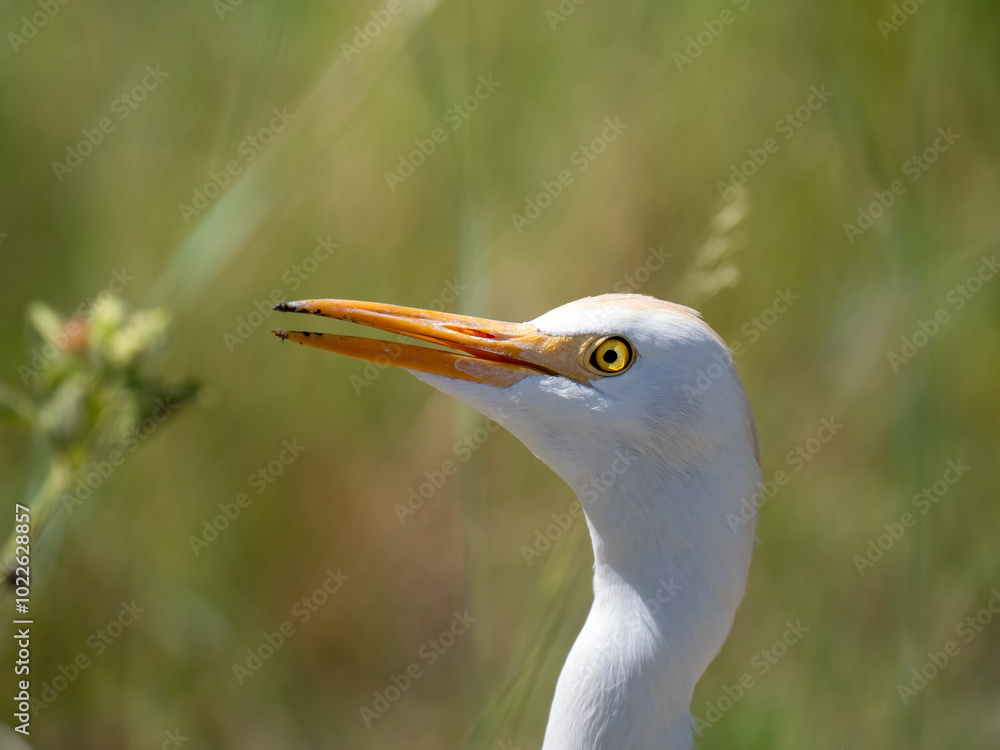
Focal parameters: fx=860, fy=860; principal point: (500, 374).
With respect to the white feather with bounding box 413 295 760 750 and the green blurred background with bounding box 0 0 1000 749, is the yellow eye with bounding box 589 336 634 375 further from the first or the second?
the green blurred background with bounding box 0 0 1000 749

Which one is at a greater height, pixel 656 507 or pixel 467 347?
pixel 467 347

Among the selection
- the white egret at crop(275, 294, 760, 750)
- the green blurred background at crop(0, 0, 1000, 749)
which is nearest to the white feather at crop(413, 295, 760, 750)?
the white egret at crop(275, 294, 760, 750)

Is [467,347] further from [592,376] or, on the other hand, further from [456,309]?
[456,309]

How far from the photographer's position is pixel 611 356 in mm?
1860

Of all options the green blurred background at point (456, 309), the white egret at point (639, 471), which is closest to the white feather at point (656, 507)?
the white egret at point (639, 471)

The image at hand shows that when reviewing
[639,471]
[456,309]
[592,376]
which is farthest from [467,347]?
[456,309]

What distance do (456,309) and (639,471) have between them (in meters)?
2.38

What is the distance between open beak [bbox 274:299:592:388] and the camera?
1.84m

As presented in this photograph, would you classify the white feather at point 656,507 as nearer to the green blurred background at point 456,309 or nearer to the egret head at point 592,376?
the egret head at point 592,376

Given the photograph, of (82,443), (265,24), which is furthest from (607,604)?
(265,24)

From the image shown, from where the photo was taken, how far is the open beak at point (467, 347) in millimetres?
1843

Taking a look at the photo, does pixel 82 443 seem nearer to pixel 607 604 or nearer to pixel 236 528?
pixel 607 604

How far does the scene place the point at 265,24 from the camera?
232 centimetres

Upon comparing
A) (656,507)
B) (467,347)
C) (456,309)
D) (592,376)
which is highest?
(467,347)
